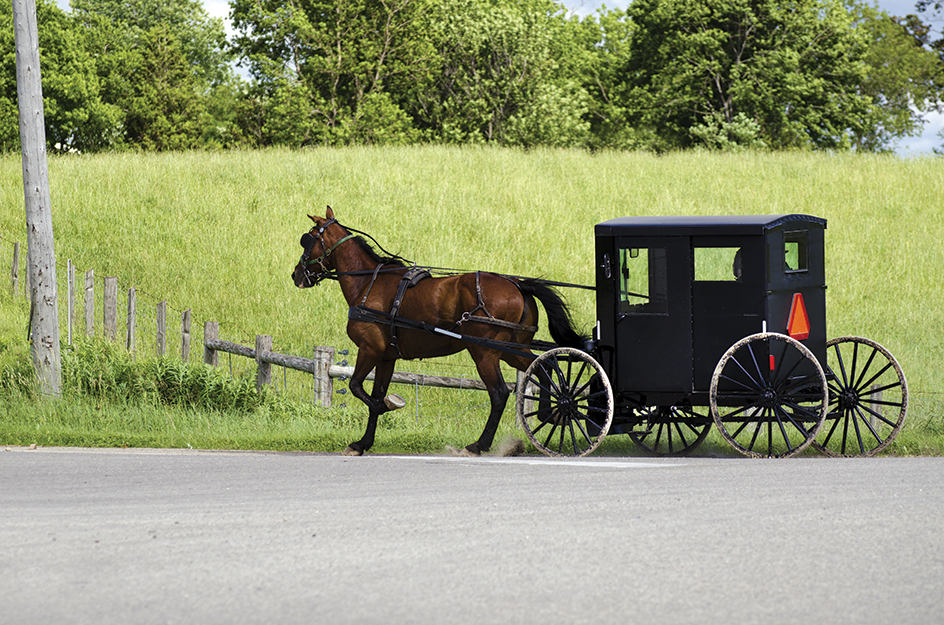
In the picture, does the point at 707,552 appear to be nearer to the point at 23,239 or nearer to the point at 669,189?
the point at 23,239

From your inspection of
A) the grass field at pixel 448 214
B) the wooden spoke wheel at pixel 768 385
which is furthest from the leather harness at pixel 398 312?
the grass field at pixel 448 214

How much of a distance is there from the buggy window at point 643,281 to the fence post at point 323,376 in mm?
4417

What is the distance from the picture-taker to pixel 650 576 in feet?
15.6

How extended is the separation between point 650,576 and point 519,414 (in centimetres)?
403

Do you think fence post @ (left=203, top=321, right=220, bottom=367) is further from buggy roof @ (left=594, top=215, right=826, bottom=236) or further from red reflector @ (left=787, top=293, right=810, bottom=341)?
red reflector @ (left=787, top=293, right=810, bottom=341)

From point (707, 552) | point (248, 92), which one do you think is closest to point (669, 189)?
point (707, 552)

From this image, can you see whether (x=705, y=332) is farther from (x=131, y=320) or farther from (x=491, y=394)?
(x=131, y=320)

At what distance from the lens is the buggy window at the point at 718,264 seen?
8.73 meters

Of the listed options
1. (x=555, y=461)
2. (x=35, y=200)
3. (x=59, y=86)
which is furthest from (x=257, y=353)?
(x=59, y=86)

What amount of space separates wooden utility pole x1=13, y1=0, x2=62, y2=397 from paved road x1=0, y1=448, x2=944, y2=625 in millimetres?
4393

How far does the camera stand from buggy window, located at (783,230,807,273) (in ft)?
30.0

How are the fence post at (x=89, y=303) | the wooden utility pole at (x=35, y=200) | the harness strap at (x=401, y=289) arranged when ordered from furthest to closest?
the fence post at (x=89, y=303) → the wooden utility pole at (x=35, y=200) → the harness strap at (x=401, y=289)

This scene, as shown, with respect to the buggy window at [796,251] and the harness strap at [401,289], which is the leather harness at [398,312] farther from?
the buggy window at [796,251]

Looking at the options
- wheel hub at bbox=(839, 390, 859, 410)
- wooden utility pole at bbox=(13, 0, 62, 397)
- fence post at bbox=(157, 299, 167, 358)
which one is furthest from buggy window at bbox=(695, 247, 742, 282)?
fence post at bbox=(157, 299, 167, 358)
